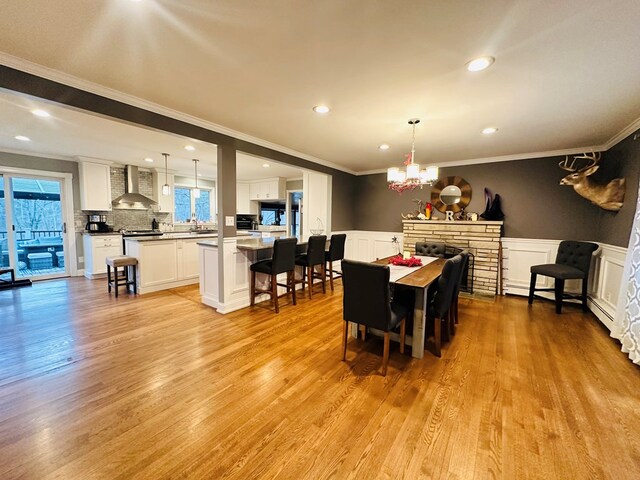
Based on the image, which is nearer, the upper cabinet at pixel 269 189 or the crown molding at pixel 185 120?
the crown molding at pixel 185 120

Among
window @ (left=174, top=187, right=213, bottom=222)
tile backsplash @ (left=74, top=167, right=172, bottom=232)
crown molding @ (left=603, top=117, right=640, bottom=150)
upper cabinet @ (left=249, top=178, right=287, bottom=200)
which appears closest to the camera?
crown molding @ (left=603, top=117, right=640, bottom=150)

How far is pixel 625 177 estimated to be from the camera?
3.35 m

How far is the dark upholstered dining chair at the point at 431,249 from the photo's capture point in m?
4.64

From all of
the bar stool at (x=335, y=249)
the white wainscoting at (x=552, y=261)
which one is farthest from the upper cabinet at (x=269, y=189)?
the white wainscoting at (x=552, y=261)

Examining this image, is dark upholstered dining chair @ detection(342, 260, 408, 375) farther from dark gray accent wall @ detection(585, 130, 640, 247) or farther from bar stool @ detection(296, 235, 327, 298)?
dark gray accent wall @ detection(585, 130, 640, 247)

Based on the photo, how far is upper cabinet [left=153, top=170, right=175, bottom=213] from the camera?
657 centimetres

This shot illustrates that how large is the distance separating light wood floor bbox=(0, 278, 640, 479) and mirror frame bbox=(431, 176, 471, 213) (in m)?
2.59

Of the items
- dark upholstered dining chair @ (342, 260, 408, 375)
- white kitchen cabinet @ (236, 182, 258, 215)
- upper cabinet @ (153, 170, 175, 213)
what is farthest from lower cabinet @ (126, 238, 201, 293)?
Answer: dark upholstered dining chair @ (342, 260, 408, 375)

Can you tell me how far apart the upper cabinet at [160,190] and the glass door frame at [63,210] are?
1.54 metres

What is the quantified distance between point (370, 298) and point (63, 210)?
6.85 meters

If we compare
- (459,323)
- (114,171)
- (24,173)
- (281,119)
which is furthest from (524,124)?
(24,173)

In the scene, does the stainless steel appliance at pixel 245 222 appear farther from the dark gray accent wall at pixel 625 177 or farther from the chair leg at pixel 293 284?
A: the dark gray accent wall at pixel 625 177

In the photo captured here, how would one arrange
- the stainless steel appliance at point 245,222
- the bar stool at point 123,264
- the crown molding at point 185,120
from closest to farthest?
the crown molding at point 185,120, the bar stool at point 123,264, the stainless steel appliance at point 245,222

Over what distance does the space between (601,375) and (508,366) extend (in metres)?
0.72
